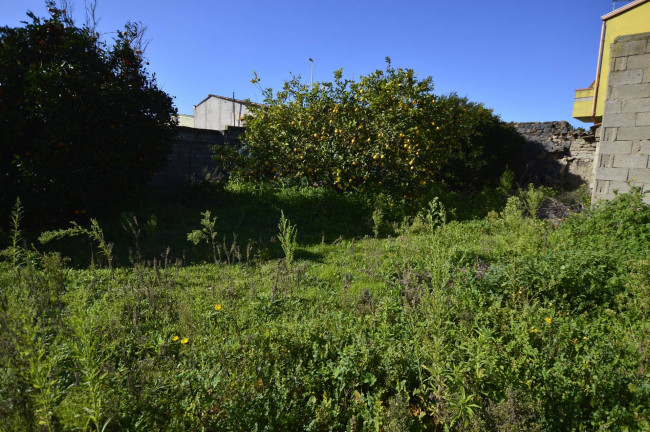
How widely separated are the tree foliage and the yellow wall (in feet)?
49.1

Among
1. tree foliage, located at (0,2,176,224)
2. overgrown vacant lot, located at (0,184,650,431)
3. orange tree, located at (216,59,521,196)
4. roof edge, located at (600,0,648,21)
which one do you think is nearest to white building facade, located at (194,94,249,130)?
orange tree, located at (216,59,521,196)

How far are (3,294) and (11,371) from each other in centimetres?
195

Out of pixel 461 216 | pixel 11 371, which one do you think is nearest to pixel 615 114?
pixel 461 216

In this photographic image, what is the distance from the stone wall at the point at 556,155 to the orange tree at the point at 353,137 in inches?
227

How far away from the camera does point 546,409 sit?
2199 mm

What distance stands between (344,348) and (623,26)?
1715 cm

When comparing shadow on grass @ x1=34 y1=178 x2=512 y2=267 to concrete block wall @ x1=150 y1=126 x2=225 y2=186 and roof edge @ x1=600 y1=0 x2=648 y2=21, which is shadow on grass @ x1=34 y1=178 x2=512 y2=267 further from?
roof edge @ x1=600 y1=0 x2=648 y2=21

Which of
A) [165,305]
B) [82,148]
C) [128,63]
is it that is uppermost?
[128,63]

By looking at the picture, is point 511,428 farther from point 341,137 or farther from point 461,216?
point 341,137

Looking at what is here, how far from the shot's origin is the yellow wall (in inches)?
528

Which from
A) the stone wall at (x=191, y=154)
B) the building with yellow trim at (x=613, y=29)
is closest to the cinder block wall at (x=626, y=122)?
the building with yellow trim at (x=613, y=29)

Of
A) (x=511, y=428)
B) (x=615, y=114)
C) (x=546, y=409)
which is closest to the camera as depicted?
(x=511, y=428)

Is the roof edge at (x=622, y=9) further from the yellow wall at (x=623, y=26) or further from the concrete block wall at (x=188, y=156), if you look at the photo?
the concrete block wall at (x=188, y=156)

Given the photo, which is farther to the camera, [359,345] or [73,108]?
[73,108]
